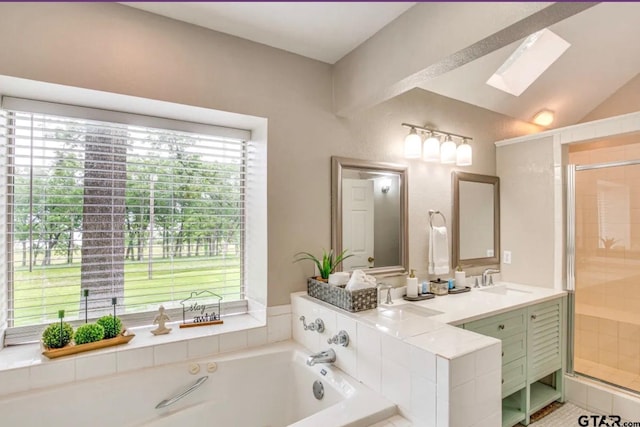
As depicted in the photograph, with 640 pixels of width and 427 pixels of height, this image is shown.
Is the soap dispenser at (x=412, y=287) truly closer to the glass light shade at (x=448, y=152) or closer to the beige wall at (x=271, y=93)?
the beige wall at (x=271, y=93)

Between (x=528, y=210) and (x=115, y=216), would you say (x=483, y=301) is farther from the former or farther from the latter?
(x=115, y=216)

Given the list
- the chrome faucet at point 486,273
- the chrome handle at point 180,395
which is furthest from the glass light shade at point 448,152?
the chrome handle at point 180,395

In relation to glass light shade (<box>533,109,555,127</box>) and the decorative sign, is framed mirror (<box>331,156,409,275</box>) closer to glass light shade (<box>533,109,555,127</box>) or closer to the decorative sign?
the decorative sign

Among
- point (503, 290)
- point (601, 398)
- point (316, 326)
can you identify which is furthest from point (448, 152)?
point (601, 398)

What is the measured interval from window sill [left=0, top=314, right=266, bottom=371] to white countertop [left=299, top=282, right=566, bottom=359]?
0.45 m

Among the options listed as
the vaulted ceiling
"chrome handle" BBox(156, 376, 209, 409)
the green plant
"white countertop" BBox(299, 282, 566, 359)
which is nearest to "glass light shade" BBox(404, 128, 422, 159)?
the vaulted ceiling

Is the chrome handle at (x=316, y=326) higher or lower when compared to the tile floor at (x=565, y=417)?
higher

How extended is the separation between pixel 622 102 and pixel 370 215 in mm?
2583

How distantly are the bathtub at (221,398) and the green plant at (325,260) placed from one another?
0.47m

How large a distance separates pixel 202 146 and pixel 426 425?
1.89m

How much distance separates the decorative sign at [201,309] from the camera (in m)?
2.05

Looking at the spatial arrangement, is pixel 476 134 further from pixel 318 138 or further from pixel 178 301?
pixel 178 301

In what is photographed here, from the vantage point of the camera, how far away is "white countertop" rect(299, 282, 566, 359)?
1.35 m

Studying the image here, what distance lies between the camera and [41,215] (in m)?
1.74
